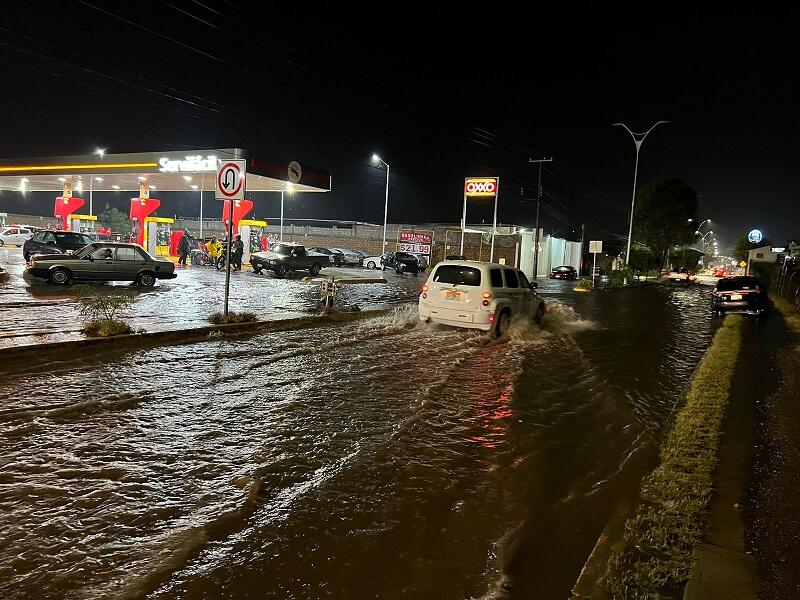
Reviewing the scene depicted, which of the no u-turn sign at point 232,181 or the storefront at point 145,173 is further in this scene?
the storefront at point 145,173

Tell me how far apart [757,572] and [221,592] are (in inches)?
122

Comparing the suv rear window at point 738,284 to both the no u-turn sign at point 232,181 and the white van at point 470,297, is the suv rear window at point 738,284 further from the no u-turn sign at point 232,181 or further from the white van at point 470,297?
the no u-turn sign at point 232,181

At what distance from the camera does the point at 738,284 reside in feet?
73.7

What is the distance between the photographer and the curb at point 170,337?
9.02 m

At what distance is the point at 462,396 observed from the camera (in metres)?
8.09

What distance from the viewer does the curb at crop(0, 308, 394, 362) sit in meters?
9.02

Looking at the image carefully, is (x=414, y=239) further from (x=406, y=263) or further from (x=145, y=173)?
(x=145, y=173)

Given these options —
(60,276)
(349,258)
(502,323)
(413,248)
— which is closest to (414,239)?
(413,248)

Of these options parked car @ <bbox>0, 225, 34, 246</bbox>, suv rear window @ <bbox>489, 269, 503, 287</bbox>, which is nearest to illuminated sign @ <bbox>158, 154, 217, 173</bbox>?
parked car @ <bbox>0, 225, 34, 246</bbox>

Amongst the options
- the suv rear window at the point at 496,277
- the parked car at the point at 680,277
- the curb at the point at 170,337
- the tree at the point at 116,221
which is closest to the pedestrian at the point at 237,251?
the curb at the point at 170,337

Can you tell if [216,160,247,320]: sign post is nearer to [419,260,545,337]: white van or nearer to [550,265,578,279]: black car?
[419,260,545,337]: white van

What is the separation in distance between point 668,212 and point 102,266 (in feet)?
211

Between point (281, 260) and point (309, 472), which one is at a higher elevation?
point (281, 260)

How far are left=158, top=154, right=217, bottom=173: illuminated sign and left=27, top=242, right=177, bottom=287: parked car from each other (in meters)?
9.80
